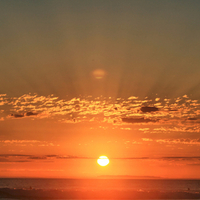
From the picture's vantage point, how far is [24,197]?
7081 cm

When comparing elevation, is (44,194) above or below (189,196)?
above

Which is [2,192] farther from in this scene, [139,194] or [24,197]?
[139,194]

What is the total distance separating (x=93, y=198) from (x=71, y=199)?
218 inches

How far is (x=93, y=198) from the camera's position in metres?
68.4

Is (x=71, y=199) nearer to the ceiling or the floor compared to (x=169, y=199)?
nearer to the ceiling

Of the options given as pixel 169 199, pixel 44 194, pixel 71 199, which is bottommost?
pixel 169 199

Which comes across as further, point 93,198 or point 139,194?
point 139,194

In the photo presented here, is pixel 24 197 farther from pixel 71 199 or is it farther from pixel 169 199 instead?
pixel 169 199

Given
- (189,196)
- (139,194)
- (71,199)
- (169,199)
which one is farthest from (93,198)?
(189,196)

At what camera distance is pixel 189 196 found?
74.1 m

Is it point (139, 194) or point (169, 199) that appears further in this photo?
point (139, 194)

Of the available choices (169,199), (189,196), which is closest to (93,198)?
(169,199)

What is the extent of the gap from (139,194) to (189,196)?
1358cm

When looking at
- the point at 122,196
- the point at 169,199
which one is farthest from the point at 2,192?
the point at 169,199
